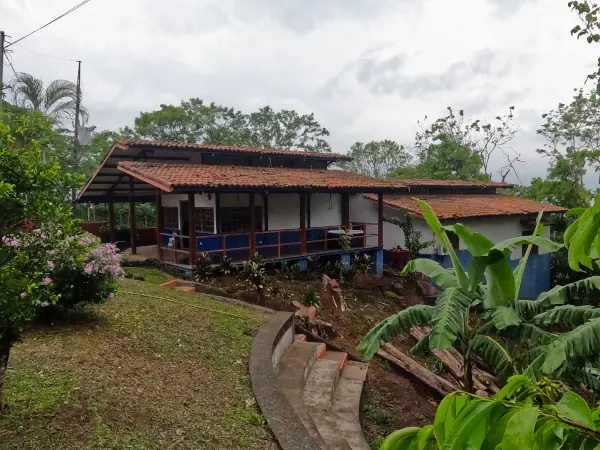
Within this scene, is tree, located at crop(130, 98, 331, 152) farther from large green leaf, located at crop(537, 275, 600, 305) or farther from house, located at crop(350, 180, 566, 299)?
large green leaf, located at crop(537, 275, 600, 305)

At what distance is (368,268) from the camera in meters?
16.6

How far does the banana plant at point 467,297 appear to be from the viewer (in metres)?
3.34

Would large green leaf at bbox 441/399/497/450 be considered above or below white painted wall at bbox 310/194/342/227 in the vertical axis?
below

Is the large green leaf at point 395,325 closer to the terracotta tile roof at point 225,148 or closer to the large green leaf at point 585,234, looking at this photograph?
the large green leaf at point 585,234

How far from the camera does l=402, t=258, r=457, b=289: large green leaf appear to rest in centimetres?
645

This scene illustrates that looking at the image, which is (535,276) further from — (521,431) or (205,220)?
(521,431)

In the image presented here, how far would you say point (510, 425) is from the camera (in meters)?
1.13

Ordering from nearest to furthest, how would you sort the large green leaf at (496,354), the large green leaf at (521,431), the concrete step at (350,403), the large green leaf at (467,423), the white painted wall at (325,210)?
the large green leaf at (521,431), the large green leaf at (467,423), the concrete step at (350,403), the large green leaf at (496,354), the white painted wall at (325,210)

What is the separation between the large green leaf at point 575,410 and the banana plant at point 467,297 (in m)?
1.72

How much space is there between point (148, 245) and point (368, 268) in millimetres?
9524

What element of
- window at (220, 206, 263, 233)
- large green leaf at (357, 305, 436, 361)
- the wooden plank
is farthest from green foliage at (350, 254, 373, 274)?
large green leaf at (357, 305, 436, 361)

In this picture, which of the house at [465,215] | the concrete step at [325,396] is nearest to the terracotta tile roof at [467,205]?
the house at [465,215]

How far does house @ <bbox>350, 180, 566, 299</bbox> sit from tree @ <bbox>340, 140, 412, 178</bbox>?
24744 mm

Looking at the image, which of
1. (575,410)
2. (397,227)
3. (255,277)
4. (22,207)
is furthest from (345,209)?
(575,410)
